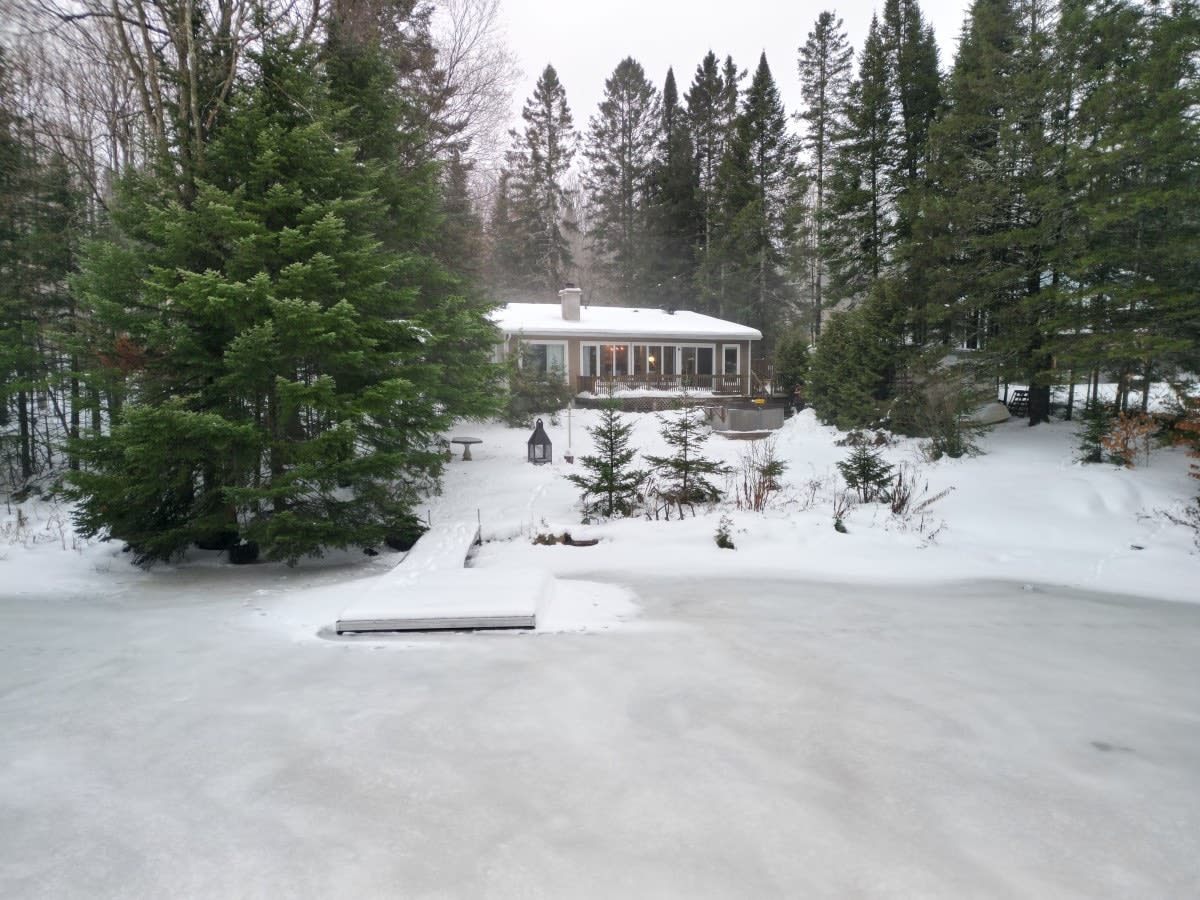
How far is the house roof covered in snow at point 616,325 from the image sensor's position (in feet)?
79.6

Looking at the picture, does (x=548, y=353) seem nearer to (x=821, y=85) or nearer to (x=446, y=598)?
(x=821, y=85)

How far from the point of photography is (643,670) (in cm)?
489

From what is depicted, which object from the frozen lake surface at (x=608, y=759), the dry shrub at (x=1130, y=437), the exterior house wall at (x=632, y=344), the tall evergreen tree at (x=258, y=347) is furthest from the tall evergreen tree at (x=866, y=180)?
the frozen lake surface at (x=608, y=759)

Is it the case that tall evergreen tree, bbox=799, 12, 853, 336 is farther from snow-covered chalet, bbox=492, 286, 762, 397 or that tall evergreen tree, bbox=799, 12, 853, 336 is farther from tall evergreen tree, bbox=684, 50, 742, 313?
tall evergreen tree, bbox=684, 50, 742, 313

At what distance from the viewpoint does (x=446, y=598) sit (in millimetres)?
6215

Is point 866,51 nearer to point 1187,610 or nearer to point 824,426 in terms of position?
point 824,426

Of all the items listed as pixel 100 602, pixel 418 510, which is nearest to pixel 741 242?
pixel 418 510

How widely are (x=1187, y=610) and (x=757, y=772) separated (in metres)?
5.60

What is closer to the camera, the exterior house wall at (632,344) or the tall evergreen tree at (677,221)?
the exterior house wall at (632,344)

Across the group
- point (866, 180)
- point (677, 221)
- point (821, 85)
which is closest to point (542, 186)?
point (677, 221)

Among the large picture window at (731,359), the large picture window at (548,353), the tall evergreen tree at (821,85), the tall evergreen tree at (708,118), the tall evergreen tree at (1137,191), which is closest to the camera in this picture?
the tall evergreen tree at (1137,191)

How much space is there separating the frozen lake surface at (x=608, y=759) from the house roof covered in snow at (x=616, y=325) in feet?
60.5

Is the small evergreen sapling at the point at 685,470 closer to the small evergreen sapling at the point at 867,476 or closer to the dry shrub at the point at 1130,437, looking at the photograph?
the small evergreen sapling at the point at 867,476

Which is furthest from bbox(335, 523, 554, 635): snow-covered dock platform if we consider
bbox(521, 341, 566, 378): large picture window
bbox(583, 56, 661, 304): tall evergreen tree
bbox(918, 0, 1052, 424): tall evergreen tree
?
bbox(583, 56, 661, 304): tall evergreen tree
